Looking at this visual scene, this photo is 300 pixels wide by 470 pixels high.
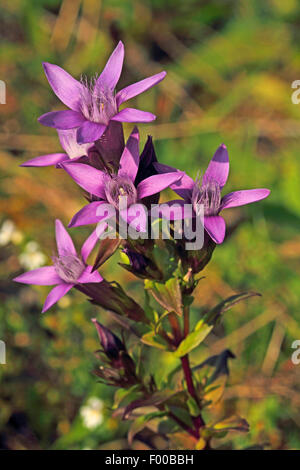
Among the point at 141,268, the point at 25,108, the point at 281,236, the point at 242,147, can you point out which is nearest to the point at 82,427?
the point at 141,268

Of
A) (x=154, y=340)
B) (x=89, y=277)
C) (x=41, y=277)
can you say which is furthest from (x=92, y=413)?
(x=89, y=277)

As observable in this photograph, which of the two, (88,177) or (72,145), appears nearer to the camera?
(88,177)

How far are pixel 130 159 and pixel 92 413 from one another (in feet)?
5.03

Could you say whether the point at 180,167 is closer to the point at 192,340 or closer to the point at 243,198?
the point at 192,340

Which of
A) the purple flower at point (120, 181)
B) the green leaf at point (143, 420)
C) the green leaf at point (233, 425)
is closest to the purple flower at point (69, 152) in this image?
the purple flower at point (120, 181)

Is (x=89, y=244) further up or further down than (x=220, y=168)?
further down

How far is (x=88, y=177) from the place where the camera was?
1293 millimetres

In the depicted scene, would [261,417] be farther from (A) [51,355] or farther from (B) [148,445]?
(A) [51,355]

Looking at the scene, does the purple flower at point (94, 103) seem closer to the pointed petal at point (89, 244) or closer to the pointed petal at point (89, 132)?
the pointed petal at point (89, 132)

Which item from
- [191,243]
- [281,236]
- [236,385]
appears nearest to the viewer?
[191,243]

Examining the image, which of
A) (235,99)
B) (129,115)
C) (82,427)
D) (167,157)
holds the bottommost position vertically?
(82,427)

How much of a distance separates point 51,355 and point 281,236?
60.8 inches

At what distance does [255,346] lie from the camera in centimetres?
273

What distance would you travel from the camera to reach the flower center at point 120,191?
127 centimetres
